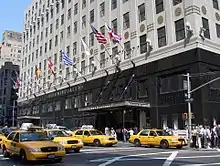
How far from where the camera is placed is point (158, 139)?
75.1 ft

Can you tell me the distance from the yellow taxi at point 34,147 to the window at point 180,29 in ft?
67.2

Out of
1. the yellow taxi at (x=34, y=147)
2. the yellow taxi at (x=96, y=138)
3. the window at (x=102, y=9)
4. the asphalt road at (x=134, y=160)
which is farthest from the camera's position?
the window at (x=102, y=9)

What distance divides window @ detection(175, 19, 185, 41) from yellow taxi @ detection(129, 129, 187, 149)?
11184 mm

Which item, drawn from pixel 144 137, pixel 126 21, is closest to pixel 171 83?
pixel 144 137

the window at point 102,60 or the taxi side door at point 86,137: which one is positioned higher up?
the window at point 102,60

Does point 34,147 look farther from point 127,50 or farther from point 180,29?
point 127,50

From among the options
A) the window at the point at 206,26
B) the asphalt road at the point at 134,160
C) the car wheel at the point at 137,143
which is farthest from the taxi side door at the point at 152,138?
the window at the point at 206,26

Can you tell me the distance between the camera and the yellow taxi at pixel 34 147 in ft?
39.7

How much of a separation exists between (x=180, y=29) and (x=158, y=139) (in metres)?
13.0

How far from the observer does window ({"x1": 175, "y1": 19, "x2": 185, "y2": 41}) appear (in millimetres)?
29694

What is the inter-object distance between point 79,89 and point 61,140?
27.9m

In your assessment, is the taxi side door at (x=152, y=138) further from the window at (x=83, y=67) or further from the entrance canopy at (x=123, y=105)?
the window at (x=83, y=67)

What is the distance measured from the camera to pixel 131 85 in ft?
114

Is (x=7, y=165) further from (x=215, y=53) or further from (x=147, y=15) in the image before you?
(x=147, y=15)
